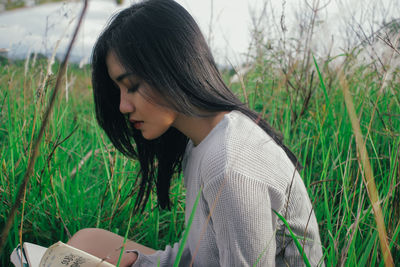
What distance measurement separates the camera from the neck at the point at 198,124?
1.15m

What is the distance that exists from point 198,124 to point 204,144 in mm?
92

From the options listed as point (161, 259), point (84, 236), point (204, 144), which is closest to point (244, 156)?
point (204, 144)

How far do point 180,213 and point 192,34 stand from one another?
3.26 ft

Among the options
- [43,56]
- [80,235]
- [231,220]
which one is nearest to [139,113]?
[231,220]

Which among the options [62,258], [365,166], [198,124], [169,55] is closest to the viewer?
[365,166]

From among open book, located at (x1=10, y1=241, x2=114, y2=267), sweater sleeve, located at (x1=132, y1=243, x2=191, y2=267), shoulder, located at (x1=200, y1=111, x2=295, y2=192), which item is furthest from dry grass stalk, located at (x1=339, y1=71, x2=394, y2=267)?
sweater sleeve, located at (x1=132, y1=243, x2=191, y2=267)

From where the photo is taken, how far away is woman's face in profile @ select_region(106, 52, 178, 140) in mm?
1097

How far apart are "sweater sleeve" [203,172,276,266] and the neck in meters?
0.30

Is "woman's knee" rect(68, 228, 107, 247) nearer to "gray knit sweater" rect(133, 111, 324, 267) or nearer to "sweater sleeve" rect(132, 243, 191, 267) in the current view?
"sweater sleeve" rect(132, 243, 191, 267)

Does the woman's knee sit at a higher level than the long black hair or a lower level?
lower

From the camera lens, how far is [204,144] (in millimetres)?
1136

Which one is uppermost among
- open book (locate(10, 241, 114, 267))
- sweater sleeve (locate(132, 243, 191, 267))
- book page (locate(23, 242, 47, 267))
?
open book (locate(10, 241, 114, 267))

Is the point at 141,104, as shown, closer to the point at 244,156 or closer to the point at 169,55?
the point at 169,55

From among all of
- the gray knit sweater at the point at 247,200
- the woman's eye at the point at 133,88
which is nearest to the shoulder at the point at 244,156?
the gray knit sweater at the point at 247,200
